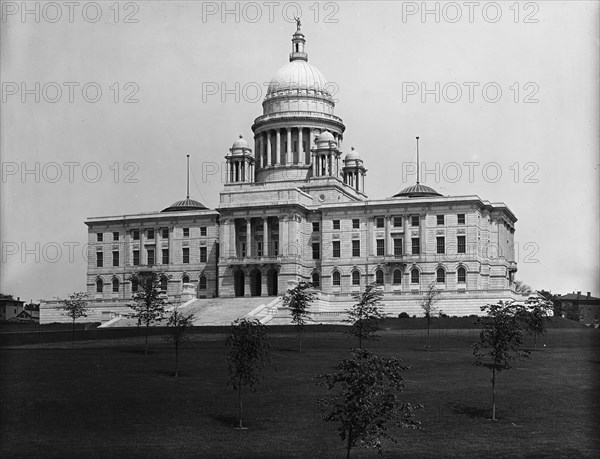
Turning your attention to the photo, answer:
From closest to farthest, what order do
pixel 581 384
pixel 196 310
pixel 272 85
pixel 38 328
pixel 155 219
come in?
pixel 581 384
pixel 38 328
pixel 196 310
pixel 155 219
pixel 272 85

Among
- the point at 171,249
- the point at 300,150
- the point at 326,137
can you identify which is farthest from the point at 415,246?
the point at 171,249

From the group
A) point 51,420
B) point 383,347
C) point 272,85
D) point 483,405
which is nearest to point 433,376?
point 483,405

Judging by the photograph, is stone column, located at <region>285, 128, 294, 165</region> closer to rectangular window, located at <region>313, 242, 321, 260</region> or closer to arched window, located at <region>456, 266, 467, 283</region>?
rectangular window, located at <region>313, 242, 321, 260</region>

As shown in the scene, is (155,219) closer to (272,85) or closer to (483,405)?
(272,85)

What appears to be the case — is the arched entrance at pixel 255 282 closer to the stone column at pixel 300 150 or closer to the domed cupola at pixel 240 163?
the domed cupola at pixel 240 163

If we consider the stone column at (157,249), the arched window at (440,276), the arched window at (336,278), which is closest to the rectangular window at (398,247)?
the arched window at (440,276)

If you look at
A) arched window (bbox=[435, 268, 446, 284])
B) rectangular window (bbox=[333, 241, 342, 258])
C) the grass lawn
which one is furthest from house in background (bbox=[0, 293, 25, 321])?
the grass lawn
